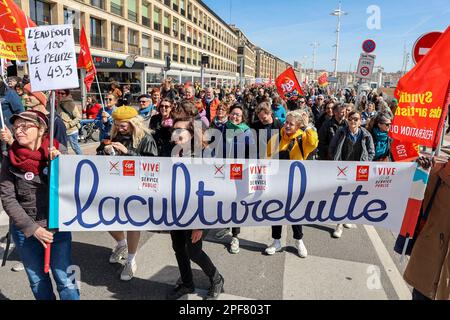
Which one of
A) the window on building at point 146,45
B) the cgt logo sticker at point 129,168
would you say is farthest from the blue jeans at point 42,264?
the window on building at point 146,45

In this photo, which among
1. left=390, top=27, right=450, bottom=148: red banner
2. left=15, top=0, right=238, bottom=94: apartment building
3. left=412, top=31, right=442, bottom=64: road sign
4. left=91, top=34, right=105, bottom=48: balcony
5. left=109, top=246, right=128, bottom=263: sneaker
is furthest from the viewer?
left=91, top=34, right=105, bottom=48: balcony

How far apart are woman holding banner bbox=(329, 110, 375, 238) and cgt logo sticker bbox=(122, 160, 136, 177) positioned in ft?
9.78

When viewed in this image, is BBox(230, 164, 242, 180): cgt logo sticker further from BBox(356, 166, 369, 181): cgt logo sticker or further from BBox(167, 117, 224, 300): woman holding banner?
BBox(356, 166, 369, 181): cgt logo sticker

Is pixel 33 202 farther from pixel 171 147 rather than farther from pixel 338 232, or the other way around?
pixel 338 232

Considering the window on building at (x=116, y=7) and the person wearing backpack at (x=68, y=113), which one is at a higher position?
the window on building at (x=116, y=7)

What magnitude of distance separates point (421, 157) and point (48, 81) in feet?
10.3

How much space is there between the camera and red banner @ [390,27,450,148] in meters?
2.41

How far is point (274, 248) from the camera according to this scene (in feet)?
13.6

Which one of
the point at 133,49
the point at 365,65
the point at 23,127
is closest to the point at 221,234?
the point at 23,127

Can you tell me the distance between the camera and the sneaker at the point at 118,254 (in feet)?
12.6

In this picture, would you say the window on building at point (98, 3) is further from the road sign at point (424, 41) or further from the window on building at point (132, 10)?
the road sign at point (424, 41)

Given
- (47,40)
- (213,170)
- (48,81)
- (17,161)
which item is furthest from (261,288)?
(47,40)

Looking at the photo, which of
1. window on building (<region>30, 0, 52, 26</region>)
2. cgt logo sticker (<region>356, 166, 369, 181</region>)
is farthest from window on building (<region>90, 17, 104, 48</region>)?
cgt logo sticker (<region>356, 166, 369, 181</region>)

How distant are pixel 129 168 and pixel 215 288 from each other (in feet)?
4.65
